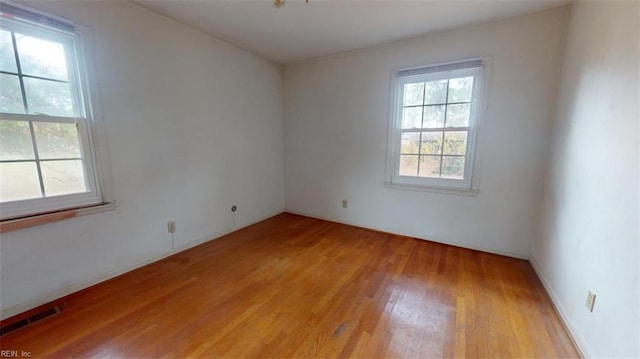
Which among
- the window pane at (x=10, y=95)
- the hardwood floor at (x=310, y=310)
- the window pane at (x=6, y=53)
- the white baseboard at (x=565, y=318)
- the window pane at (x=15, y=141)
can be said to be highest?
the window pane at (x=6, y=53)

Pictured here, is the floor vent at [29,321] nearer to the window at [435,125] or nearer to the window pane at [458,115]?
the window at [435,125]

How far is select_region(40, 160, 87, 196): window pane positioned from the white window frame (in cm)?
316

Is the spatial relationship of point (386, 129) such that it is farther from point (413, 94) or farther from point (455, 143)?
point (455, 143)

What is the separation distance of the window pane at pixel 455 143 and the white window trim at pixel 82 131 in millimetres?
3439

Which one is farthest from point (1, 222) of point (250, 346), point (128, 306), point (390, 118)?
point (390, 118)

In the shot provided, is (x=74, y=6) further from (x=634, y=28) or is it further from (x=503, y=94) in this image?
(x=503, y=94)

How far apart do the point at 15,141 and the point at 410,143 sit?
3549mm

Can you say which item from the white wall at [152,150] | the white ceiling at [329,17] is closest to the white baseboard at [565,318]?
the white ceiling at [329,17]

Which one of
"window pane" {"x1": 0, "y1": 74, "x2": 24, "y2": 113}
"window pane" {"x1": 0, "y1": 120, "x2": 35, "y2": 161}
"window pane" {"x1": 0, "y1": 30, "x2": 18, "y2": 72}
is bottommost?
"window pane" {"x1": 0, "y1": 120, "x2": 35, "y2": 161}

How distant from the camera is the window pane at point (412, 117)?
2959mm

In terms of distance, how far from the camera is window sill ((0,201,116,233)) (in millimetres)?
1652

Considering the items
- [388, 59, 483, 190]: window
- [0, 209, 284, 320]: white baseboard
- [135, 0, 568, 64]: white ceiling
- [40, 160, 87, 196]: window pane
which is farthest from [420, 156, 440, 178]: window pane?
[40, 160, 87, 196]: window pane

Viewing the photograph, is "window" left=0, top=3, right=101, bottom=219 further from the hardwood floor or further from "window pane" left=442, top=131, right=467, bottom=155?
"window pane" left=442, top=131, right=467, bottom=155

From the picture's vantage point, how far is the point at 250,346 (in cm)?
148
